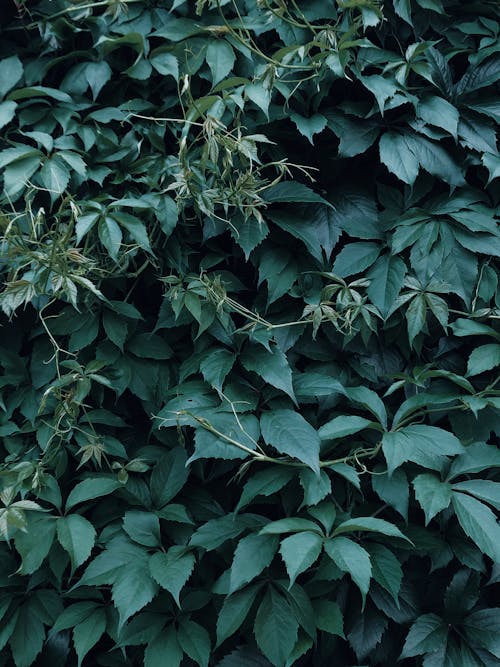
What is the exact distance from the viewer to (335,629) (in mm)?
1489

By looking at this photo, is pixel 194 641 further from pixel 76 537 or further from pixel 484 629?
pixel 484 629

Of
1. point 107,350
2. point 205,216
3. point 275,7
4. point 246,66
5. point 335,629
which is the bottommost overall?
point 335,629

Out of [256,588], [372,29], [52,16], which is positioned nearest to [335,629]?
[256,588]

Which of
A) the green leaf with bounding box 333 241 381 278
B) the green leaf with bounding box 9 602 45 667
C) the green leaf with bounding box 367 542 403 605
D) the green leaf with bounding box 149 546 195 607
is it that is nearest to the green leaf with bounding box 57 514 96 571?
the green leaf with bounding box 149 546 195 607

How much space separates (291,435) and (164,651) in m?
0.55

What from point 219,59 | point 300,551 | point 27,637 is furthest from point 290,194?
point 27,637

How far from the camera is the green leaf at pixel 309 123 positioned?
1.73m

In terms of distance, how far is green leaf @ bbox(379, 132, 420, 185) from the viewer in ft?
5.72

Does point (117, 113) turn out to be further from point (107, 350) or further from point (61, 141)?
point (107, 350)

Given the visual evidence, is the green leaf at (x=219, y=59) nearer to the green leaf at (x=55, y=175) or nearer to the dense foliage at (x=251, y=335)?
→ the dense foliage at (x=251, y=335)

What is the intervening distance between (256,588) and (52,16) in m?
1.59

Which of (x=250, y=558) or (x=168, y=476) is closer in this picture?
(x=250, y=558)

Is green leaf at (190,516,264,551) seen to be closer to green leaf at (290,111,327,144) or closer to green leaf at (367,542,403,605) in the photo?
green leaf at (367,542,403,605)

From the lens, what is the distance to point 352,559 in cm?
139
